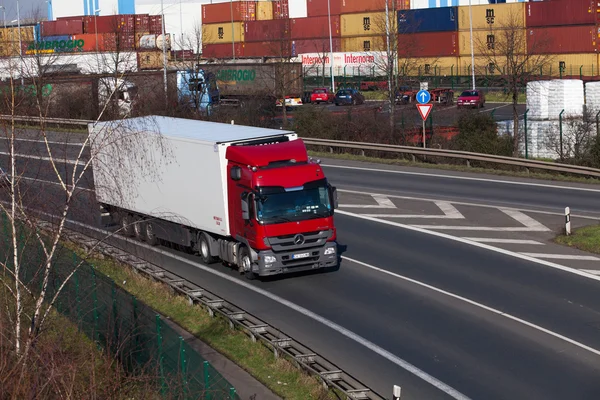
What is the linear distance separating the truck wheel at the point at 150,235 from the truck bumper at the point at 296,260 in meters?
4.71

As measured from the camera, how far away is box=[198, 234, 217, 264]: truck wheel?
67.1 ft

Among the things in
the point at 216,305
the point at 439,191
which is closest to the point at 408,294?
the point at 216,305

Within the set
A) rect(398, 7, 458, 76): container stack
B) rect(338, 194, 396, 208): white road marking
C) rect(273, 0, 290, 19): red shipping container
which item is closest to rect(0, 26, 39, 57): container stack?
rect(338, 194, 396, 208): white road marking

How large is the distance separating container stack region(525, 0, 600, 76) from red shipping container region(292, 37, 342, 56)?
22.7 metres

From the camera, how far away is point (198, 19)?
101438 mm

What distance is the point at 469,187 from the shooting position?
2942 cm

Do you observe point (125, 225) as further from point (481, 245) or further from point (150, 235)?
point (481, 245)

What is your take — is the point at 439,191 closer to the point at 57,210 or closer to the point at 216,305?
the point at 216,305

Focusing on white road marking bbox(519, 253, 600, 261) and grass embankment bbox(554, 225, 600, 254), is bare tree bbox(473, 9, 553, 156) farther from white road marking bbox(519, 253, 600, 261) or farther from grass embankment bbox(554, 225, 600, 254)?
white road marking bbox(519, 253, 600, 261)

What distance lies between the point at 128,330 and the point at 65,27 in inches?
3261

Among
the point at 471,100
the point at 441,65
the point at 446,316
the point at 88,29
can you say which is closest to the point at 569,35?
the point at 441,65

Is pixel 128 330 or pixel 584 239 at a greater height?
pixel 128 330

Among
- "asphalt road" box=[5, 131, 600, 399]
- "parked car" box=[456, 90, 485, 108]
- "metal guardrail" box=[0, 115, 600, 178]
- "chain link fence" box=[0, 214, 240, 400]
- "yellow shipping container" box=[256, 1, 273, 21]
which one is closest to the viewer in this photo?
"chain link fence" box=[0, 214, 240, 400]

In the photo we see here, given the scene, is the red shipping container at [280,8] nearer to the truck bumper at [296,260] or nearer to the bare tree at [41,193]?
the truck bumper at [296,260]
